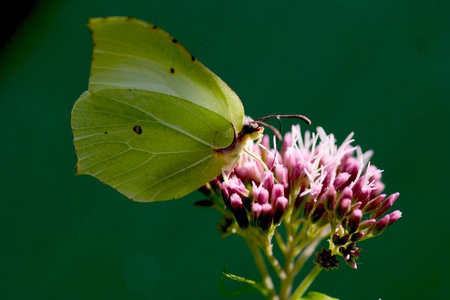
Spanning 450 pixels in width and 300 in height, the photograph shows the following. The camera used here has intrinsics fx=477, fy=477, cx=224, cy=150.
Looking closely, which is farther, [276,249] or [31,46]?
[31,46]

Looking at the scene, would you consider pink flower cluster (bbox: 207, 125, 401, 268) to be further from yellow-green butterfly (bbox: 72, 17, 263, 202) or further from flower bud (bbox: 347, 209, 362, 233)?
yellow-green butterfly (bbox: 72, 17, 263, 202)

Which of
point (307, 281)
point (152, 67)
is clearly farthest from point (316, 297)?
A: point (152, 67)

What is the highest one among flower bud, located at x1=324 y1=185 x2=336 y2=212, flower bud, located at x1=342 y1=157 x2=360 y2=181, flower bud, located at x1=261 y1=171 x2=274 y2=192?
flower bud, located at x1=342 y1=157 x2=360 y2=181

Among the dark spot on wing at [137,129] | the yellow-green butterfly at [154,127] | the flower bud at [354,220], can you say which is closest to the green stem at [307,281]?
the flower bud at [354,220]

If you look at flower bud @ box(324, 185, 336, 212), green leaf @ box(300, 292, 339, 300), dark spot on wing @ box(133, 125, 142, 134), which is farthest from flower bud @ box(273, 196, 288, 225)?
dark spot on wing @ box(133, 125, 142, 134)

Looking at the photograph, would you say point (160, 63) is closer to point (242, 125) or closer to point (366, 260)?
point (242, 125)

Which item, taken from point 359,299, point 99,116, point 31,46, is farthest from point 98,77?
point 31,46

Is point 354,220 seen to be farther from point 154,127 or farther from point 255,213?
point 154,127
